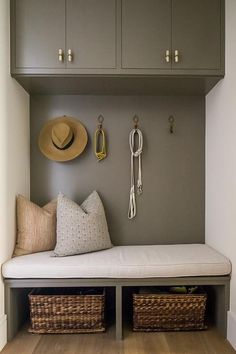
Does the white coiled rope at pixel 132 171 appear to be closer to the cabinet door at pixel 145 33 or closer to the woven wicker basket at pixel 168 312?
the cabinet door at pixel 145 33

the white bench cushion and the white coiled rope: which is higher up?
the white coiled rope

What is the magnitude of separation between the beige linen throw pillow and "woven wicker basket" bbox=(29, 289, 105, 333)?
33 cm

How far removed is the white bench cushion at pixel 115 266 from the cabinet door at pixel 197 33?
1.31 metres

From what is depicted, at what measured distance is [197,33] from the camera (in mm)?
2006

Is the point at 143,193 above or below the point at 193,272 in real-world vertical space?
above

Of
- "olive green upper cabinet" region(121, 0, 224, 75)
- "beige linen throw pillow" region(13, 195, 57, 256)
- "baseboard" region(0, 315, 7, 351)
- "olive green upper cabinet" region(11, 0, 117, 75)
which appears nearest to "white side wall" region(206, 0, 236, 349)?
"olive green upper cabinet" region(121, 0, 224, 75)

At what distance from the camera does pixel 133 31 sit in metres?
2.00

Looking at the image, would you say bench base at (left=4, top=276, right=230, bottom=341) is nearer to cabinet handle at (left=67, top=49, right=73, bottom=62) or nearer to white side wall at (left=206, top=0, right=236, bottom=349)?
white side wall at (left=206, top=0, right=236, bottom=349)

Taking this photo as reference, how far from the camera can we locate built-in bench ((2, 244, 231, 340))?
6.16 feet

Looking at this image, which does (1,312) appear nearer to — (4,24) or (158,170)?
(158,170)

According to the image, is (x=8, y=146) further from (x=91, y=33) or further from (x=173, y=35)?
(x=173, y=35)

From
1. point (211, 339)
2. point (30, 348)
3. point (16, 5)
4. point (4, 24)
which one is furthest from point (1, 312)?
point (16, 5)

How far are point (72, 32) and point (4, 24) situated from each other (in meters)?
0.44

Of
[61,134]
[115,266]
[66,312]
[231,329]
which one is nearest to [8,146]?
[61,134]
